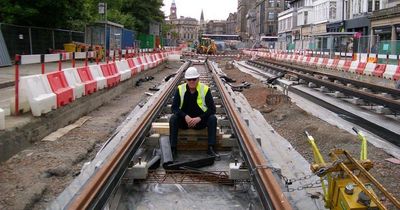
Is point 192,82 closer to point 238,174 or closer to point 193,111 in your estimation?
point 193,111

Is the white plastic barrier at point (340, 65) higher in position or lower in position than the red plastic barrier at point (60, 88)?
lower

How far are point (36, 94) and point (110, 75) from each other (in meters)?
6.66

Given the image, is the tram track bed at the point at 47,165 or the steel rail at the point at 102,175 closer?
the steel rail at the point at 102,175

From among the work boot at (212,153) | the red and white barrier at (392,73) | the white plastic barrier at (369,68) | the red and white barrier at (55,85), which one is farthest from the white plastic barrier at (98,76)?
the white plastic barrier at (369,68)

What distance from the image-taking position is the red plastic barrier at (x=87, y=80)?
487 inches

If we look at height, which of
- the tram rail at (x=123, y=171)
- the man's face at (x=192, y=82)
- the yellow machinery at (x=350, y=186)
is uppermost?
the man's face at (x=192, y=82)

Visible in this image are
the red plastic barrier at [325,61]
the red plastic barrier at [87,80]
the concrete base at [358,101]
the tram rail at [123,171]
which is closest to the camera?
the tram rail at [123,171]

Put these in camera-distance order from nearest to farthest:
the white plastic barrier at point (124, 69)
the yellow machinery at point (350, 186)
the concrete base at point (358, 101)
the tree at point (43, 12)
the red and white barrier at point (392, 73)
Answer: the yellow machinery at point (350, 186), the concrete base at point (358, 101), the white plastic barrier at point (124, 69), the red and white barrier at point (392, 73), the tree at point (43, 12)

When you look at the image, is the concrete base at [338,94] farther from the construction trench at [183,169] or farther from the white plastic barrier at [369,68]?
the white plastic barrier at [369,68]

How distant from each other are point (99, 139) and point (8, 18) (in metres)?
17.8

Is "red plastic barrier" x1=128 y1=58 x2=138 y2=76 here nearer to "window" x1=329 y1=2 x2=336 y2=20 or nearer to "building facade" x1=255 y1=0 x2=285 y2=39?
"window" x1=329 y1=2 x2=336 y2=20

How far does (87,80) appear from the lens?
12781mm

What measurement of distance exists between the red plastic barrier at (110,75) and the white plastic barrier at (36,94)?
17.8 ft

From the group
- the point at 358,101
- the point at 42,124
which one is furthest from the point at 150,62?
the point at 42,124
